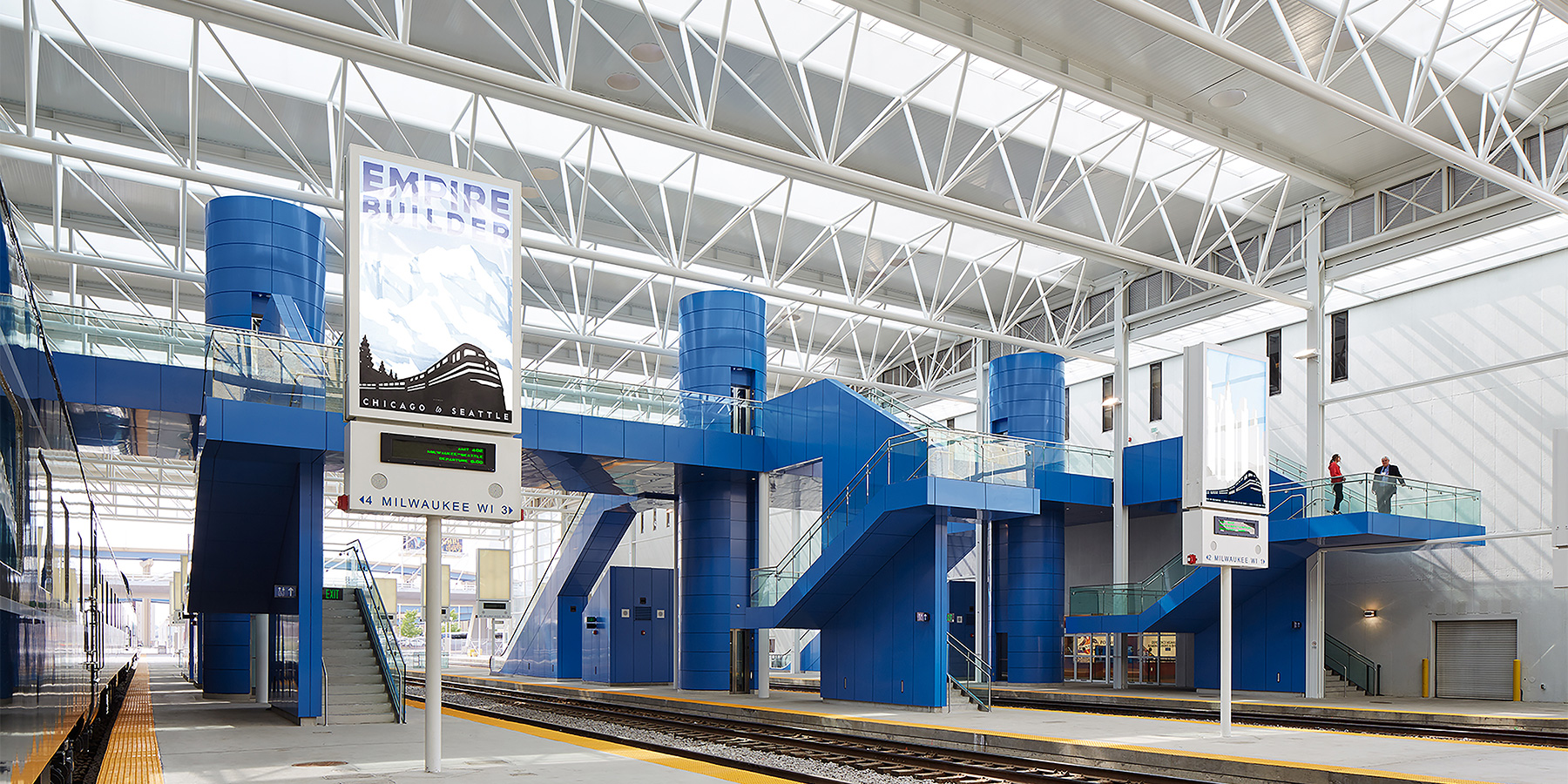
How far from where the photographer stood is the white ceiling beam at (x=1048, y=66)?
832 inches

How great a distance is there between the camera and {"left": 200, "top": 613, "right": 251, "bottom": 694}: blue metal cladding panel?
92.4 ft

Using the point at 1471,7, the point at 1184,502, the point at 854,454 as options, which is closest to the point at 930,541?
the point at 854,454

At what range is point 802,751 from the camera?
1573 centimetres

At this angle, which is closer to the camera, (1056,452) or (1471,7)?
(1471,7)

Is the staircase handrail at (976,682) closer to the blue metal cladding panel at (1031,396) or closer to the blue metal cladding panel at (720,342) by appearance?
the blue metal cladding panel at (720,342)

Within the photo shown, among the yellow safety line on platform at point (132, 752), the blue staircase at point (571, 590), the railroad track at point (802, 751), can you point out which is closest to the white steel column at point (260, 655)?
the yellow safety line on platform at point (132, 752)

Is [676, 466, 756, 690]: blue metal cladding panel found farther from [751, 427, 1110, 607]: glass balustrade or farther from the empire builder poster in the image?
the empire builder poster

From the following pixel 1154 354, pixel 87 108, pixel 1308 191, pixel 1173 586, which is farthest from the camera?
pixel 1154 354

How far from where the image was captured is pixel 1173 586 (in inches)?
1178

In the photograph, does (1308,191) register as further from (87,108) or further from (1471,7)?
(87,108)

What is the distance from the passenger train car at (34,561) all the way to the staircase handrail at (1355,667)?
95.6ft

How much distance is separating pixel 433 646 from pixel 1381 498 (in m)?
22.9

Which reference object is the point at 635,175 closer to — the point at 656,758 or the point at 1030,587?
the point at 1030,587

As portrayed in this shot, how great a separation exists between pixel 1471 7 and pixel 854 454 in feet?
51.2
